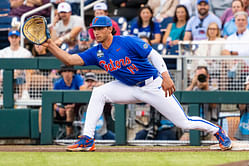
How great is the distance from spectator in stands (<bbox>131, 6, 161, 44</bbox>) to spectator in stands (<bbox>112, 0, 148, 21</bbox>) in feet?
2.45

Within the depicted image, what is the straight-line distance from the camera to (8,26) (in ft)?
36.4

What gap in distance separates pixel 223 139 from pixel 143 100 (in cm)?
116

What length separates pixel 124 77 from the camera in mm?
5980

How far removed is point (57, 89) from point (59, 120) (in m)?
0.59

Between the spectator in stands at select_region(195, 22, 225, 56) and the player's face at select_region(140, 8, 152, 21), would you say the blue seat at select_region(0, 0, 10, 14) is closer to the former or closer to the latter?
the player's face at select_region(140, 8, 152, 21)

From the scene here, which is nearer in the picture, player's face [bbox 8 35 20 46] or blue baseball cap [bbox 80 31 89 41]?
blue baseball cap [bbox 80 31 89 41]

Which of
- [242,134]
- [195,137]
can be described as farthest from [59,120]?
[242,134]

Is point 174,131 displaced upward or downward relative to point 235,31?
downward

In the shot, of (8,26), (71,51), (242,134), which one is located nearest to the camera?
(242,134)

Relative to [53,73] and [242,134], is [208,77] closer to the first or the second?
[242,134]

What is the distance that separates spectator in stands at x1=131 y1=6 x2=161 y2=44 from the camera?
31.8 feet

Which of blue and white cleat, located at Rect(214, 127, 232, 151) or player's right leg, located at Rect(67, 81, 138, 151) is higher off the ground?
player's right leg, located at Rect(67, 81, 138, 151)

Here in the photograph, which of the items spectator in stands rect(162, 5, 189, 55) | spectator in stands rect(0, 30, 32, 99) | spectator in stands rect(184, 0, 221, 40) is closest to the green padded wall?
spectator in stands rect(0, 30, 32, 99)

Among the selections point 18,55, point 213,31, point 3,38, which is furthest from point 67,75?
point 3,38
